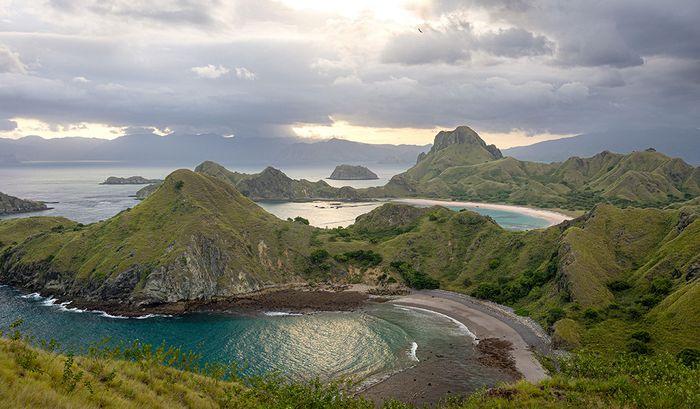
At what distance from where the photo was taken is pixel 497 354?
76938mm

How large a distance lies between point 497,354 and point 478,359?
426cm

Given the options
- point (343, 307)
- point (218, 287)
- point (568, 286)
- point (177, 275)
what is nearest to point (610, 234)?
point (568, 286)

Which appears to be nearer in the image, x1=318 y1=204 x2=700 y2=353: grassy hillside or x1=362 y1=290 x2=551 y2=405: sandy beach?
x1=362 y1=290 x2=551 y2=405: sandy beach

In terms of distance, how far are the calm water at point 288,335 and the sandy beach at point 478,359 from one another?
2440 mm

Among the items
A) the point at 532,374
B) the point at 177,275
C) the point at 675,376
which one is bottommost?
the point at 532,374

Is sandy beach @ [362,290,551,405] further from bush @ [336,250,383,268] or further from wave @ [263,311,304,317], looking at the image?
wave @ [263,311,304,317]

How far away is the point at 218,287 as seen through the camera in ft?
366

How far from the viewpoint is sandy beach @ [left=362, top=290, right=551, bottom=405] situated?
64.9 meters

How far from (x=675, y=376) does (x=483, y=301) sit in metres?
71.3

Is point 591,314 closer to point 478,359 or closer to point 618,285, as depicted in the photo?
point 618,285

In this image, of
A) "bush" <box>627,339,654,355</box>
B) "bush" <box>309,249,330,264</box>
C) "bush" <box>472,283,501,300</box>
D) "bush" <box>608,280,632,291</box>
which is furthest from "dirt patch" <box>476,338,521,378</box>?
"bush" <box>309,249,330,264</box>

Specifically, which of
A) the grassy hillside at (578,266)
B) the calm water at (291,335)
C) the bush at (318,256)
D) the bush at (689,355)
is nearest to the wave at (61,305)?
the calm water at (291,335)

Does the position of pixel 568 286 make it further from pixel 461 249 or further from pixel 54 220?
pixel 54 220

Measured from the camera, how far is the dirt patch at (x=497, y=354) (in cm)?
7240
